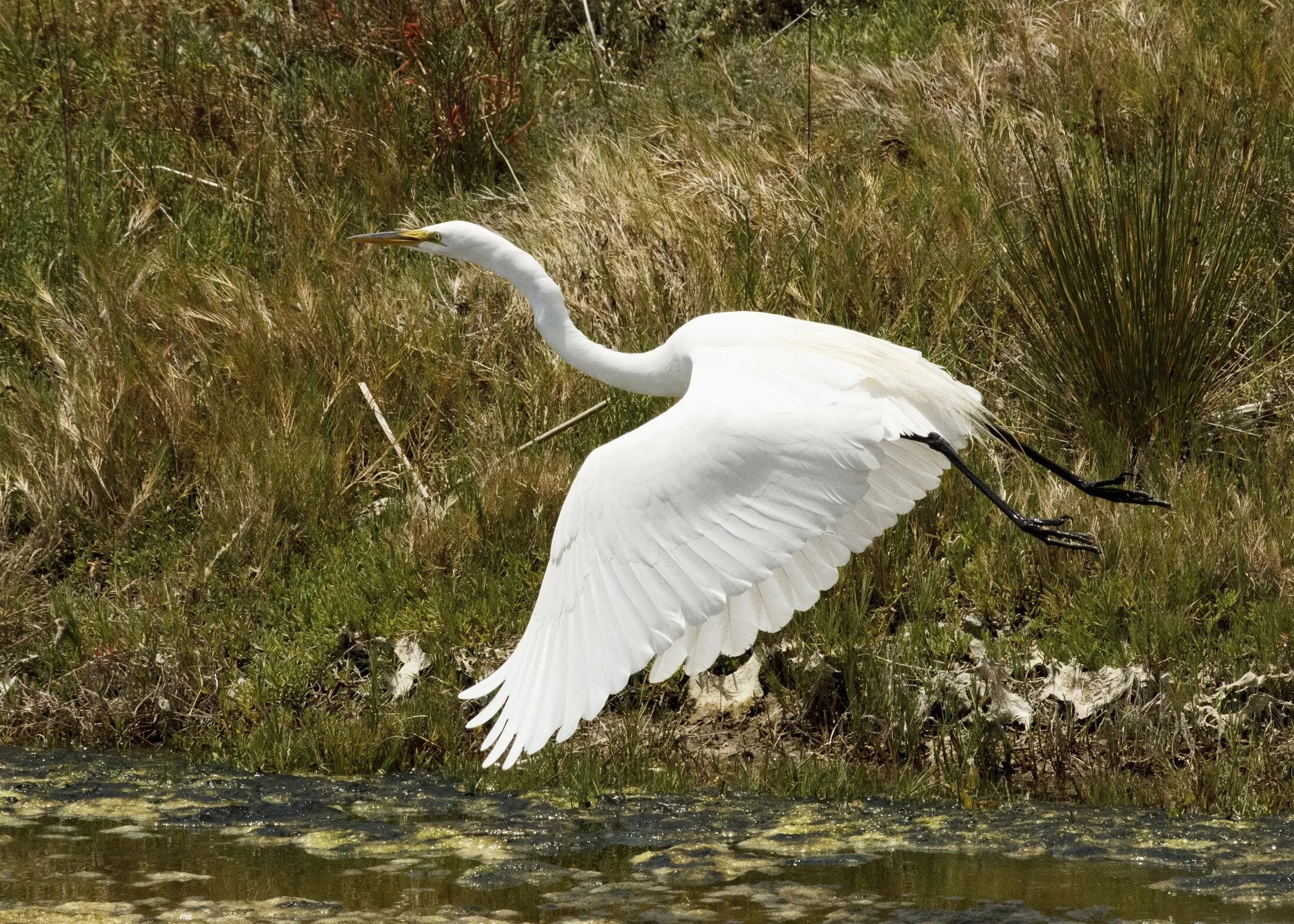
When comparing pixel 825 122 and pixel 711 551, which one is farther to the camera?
pixel 825 122

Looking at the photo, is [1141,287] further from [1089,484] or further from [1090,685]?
[1090,685]

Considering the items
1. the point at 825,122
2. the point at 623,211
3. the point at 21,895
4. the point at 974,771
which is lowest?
the point at 21,895

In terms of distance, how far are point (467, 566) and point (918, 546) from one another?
146 cm

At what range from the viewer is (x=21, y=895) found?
12.4 ft

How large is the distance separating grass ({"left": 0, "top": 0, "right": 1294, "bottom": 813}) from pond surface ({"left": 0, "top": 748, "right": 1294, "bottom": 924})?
0.21 meters

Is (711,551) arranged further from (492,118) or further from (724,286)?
(492,118)

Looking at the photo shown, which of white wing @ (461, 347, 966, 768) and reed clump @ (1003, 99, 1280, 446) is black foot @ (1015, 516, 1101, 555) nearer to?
white wing @ (461, 347, 966, 768)

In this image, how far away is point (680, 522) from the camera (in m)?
3.53

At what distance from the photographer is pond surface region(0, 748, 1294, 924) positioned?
3.56m

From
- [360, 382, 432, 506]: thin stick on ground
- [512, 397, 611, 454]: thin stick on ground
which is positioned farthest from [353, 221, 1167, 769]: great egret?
[360, 382, 432, 506]: thin stick on ground

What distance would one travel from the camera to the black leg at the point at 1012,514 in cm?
407

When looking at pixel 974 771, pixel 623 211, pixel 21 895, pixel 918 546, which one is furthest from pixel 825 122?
pixel 21 895

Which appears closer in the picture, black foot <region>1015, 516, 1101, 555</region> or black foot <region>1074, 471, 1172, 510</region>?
black foot <region>1015, 516, 1101, 555</region>

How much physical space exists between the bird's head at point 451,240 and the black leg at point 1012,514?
1.40m
